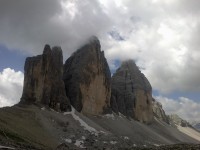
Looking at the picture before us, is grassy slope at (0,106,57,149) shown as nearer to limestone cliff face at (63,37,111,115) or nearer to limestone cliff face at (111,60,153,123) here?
limestone cliff face at (63,37,111,115)

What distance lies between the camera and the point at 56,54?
433 ft

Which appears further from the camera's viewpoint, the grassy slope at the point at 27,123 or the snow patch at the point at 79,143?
the snow patch at the point at 79,143

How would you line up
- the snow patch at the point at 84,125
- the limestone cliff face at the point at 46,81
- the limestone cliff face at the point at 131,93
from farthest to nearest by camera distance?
the limestone cliff face at the point at 131,93 → the limestone cliff face at the point at 46,81 → the snow patch at the point at 84,125

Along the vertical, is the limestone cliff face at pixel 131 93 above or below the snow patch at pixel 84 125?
above

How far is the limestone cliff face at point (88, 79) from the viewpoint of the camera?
462 ft

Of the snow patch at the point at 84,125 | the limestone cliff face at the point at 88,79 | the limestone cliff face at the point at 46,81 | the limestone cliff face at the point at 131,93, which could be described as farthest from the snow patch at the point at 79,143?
the limestone cliff face at the point at 131,93

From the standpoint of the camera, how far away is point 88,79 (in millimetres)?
146000

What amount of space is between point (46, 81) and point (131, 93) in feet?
200

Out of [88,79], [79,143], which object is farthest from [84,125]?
[88,79]

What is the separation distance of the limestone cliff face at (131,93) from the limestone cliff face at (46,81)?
125ft

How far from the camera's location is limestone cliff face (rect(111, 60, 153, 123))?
172363 millimetres

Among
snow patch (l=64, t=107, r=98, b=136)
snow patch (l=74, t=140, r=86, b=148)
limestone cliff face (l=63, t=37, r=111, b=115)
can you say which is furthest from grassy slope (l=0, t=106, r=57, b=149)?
limestone cliff face (l=63, t=37, r=111, b=115)

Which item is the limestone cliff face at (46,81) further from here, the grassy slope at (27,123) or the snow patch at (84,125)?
the grassy slope at (27,123)

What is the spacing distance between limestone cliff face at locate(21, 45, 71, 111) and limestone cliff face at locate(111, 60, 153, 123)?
38.1 metres
